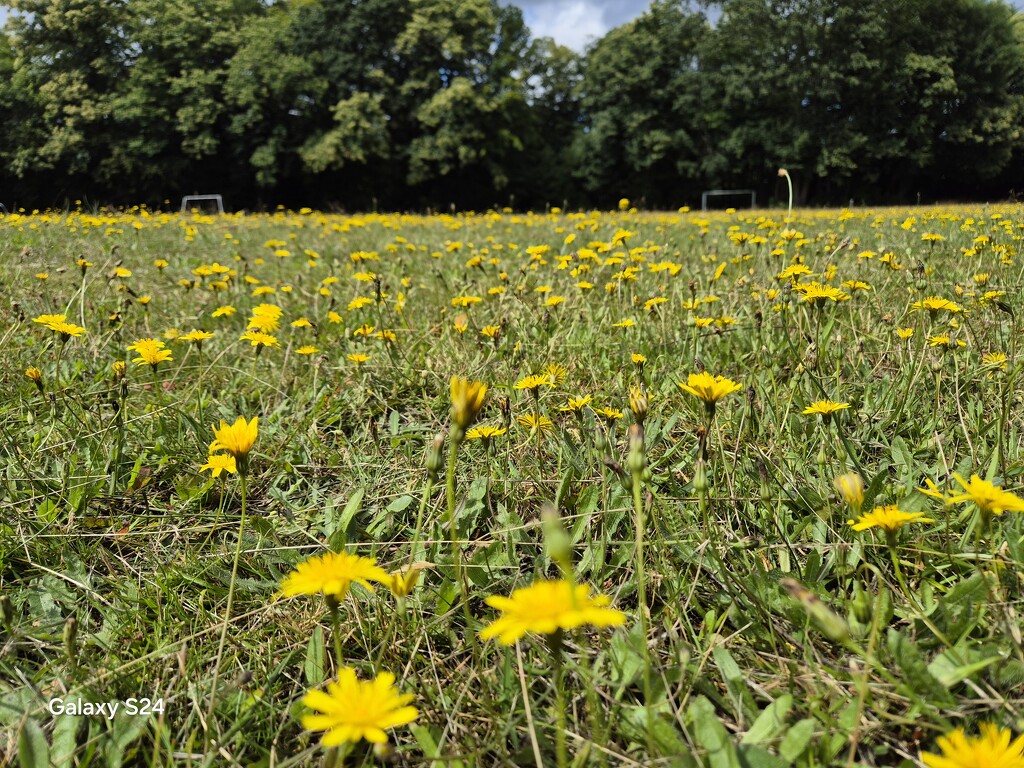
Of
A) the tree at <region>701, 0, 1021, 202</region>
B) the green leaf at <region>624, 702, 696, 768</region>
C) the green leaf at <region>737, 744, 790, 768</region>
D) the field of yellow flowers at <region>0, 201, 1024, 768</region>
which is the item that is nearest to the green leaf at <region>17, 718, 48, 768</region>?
the field of yellow flowers at <region>0, 201, 1024, 768</region>

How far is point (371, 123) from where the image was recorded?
66.8ft

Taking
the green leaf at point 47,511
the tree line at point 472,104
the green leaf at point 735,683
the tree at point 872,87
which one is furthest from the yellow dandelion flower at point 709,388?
the tree at point 872,87

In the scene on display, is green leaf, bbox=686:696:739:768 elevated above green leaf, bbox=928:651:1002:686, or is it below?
below

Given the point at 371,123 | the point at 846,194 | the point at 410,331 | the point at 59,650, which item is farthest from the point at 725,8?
the point at 59,650

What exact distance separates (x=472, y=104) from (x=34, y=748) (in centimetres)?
2301

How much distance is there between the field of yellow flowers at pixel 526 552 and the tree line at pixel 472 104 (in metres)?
19.0

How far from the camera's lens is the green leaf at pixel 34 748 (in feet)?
2.30

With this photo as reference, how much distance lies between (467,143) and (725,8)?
11.5m

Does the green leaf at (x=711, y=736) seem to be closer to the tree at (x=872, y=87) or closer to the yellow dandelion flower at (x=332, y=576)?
the yellow dandelion flower at (x=332, y=576)

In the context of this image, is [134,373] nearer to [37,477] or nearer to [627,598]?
[37,477]

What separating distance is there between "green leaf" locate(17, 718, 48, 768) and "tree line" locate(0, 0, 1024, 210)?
19.9m

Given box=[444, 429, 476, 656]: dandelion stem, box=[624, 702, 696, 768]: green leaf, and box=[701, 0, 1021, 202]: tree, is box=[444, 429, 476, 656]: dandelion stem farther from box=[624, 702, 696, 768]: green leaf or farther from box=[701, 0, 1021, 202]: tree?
box=[701, 0, 1021, 202]: tree

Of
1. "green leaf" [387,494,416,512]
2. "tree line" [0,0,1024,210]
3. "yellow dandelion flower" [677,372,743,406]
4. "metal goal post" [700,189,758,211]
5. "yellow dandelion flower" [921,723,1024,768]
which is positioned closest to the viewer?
"yellow dandelion flower" [921,723,1024,768]

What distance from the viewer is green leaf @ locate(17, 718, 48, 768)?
2.30ft
